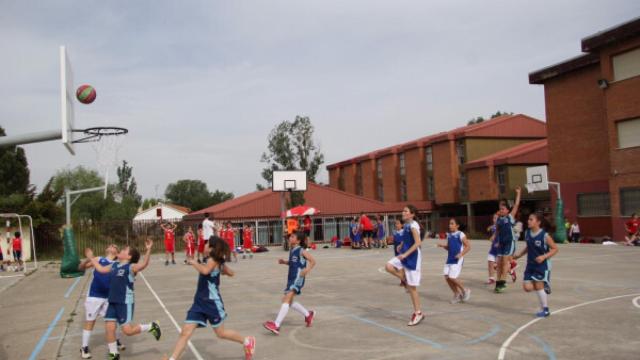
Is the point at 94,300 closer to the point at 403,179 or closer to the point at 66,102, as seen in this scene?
the point at 66,102

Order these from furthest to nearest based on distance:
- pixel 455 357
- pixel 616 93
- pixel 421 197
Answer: pixel 421 197 < pixel 616 93 < pixel 455 357

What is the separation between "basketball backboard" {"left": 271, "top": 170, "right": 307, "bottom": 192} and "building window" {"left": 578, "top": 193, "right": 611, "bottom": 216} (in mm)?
17559

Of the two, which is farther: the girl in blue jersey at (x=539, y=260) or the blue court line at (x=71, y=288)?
the blue court line at (x=71, y=288)

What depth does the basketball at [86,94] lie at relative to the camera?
13.1 metres

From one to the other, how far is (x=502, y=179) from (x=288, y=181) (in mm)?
18549

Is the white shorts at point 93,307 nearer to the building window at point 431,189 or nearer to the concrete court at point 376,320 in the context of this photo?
the concrete court at point 376,320

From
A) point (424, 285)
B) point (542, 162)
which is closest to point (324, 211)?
point (542, 162)

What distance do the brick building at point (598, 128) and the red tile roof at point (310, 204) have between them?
14997 millimetres

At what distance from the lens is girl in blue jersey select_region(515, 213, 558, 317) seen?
931cm

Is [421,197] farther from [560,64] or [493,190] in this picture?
[560,64]

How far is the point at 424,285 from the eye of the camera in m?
14.0

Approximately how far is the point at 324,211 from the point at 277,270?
24.6 m

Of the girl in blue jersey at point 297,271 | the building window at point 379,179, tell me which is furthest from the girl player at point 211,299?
the building window at point 379,179

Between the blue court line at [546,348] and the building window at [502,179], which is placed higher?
the building window at [502,179]
